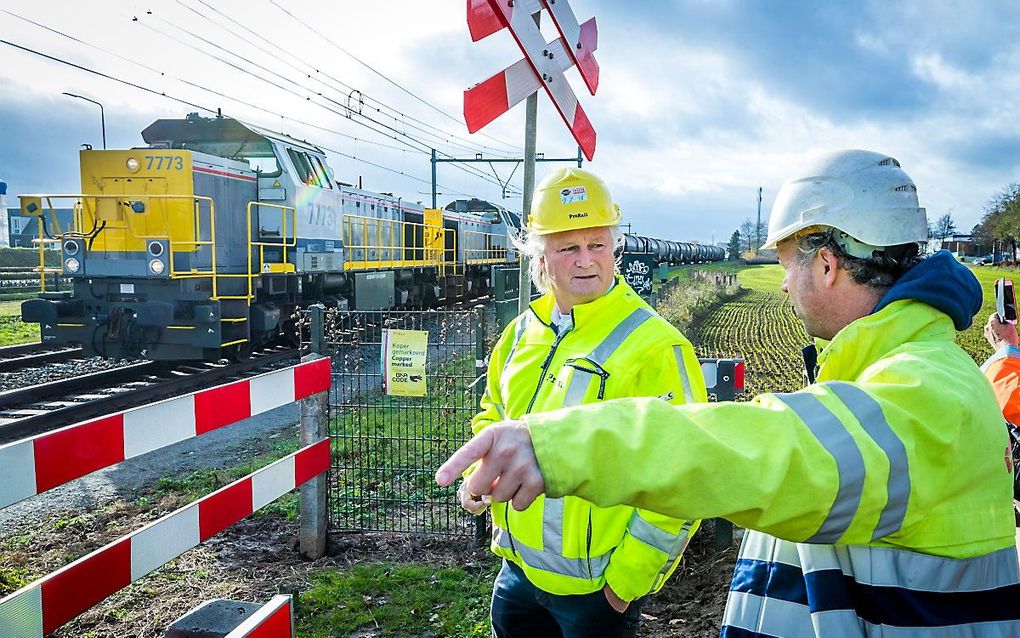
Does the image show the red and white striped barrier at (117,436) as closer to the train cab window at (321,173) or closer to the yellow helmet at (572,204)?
the yellow helmet at (572,204)

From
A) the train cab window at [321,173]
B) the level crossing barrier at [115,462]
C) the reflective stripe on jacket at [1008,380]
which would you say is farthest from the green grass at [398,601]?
the train cab window at [321,173]

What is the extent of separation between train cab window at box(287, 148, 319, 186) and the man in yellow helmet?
1108cm

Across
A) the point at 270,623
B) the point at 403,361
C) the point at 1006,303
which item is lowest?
the point at 270,623

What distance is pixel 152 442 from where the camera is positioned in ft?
8.46

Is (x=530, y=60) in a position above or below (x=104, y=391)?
above

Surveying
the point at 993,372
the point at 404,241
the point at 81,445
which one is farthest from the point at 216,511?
the point at 404,241

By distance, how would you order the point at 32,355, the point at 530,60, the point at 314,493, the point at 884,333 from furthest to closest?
the point at 32,355 < the point at 314,493 < the point at 530,60 < the point at 884,333

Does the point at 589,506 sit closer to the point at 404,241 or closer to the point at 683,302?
the point at 404,241

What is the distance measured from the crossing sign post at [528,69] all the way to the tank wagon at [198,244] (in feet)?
26.9

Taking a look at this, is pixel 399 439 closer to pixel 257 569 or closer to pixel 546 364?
pixel 257 569

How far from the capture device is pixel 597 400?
7.57ft

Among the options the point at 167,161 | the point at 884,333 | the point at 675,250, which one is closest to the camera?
the point at 884,333

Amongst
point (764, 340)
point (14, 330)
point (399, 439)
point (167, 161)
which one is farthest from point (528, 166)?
point (14, 330)

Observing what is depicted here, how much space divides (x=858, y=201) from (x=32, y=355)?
1349 cm
